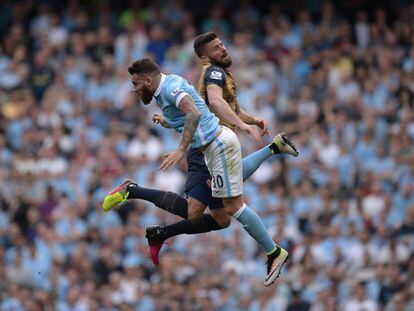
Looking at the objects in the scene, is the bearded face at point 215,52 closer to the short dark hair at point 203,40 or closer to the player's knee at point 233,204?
the short dark hair at point 203,40

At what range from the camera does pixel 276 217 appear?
61.8 ft

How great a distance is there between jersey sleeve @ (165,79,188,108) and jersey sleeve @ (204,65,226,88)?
0.34 meters

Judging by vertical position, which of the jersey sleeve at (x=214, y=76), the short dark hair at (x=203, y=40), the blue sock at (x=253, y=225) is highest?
the short dark hair at (x=203, y=40)

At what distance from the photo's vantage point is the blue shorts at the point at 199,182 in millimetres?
12586

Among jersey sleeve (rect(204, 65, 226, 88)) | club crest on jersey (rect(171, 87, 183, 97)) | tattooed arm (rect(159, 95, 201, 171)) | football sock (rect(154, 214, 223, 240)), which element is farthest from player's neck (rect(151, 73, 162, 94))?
football sock (rect(154, 214, 223, 240))

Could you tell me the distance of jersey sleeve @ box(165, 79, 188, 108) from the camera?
12.0 meters

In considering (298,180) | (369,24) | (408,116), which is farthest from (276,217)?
(369,24)

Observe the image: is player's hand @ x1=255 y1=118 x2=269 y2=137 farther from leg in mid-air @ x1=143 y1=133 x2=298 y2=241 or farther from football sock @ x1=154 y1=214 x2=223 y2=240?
football sock @ x1=154 y1=214 x2=223 y2=240

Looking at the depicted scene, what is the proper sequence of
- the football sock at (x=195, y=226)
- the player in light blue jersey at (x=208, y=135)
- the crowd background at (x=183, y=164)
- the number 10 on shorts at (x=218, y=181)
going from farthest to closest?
1. the crowd background at (x=183, y=164)
2. the football sock at (x=195, y=226)
3. the number 10 on shorts at (x=218, y=181)
4. the player in light blue jersey at (x=208, y=135)

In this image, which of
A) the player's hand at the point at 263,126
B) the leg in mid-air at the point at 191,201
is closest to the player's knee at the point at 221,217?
the leg in mid-air at the point at 191,201

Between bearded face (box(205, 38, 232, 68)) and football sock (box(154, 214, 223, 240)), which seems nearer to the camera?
bearded face (box(205, 38, 232, 68))

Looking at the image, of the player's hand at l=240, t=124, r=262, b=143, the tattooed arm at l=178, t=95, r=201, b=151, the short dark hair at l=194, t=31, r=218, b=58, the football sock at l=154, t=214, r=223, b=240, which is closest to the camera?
the tattooed arm at l=178, t=95, r=201, b=151

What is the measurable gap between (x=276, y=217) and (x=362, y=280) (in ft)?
5.85

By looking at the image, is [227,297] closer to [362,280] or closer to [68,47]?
[362,280]
